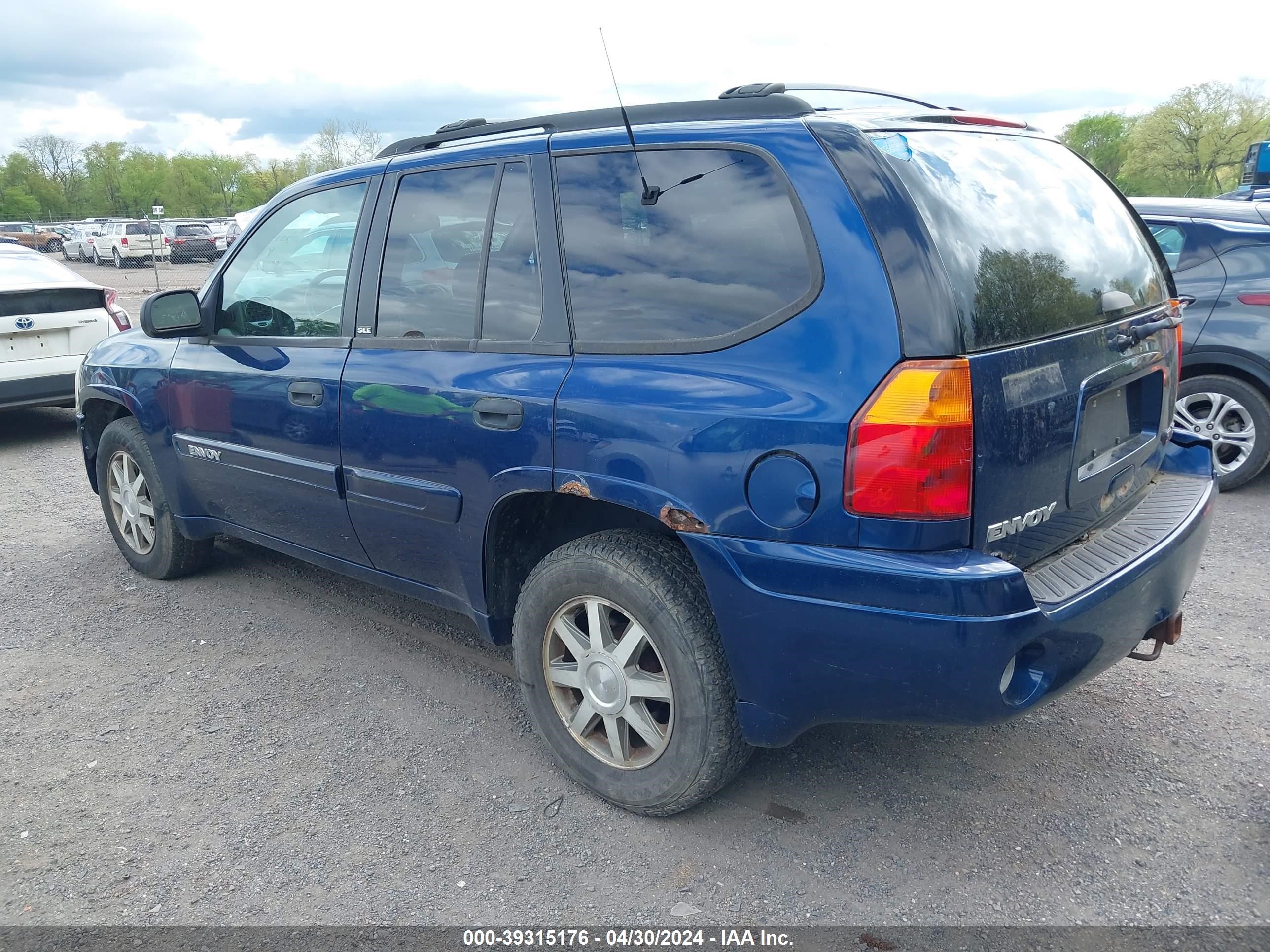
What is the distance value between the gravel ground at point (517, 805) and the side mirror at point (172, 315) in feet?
4.42

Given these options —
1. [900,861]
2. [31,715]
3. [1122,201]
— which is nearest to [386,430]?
[31,715]

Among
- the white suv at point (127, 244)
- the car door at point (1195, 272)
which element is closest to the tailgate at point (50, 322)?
the car door at point (1195, 272)

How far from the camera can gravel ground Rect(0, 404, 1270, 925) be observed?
2576 millimetres

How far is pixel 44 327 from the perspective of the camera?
797cm

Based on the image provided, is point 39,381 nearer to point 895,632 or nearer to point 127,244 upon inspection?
point 895,632

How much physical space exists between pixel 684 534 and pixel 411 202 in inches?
67.3

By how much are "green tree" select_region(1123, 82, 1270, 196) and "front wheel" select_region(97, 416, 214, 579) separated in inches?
1862

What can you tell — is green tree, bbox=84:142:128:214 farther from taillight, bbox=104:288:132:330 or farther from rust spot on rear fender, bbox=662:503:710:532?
rust spot on rear fender, bbox=662:503:710:532

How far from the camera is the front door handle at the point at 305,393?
3596 millimetres

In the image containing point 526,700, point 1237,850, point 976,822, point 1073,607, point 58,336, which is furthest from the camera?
point 58,336

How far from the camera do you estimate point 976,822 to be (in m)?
2.85

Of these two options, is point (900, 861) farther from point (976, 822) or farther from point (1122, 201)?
point (1122, 201)

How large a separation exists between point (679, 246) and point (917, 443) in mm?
880

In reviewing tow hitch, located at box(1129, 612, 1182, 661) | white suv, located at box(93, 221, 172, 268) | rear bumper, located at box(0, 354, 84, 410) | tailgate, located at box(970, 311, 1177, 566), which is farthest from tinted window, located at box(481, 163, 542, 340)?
white suv, located at box(93, 221, 172, 268)
